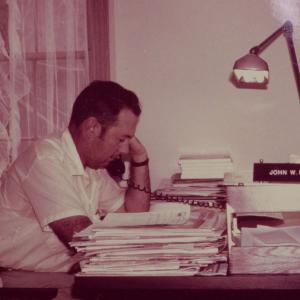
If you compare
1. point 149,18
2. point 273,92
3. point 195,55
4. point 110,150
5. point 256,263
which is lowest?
point 256,263

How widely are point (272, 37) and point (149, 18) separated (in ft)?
2.08

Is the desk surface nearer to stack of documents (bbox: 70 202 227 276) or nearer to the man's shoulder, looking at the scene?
stack of documents (bbox: 70 202 227 276)

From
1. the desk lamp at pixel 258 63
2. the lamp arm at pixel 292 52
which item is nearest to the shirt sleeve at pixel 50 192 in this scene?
the desk lamp at pixel 258 63

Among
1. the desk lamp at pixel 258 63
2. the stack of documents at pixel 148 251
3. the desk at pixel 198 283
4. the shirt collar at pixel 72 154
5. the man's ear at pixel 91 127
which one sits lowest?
the desk at pixel 198 283

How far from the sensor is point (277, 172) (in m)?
1.87

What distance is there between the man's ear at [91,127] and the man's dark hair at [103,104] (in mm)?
14

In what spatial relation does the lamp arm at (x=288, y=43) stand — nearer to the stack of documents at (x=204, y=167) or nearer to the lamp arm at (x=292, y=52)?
the lamp arm at (x=292, y=52)

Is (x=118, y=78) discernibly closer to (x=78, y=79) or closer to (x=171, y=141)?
(x=78, y=79)

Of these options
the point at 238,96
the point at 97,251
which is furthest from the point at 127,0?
the point at 97,251

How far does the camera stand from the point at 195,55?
2768 millimetres

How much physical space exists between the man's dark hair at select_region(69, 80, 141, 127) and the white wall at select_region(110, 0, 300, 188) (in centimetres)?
76

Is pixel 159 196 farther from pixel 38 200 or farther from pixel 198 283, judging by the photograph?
pixel 198 283

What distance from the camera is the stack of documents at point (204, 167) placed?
2.47 metres

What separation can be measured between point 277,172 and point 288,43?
3.23ft
